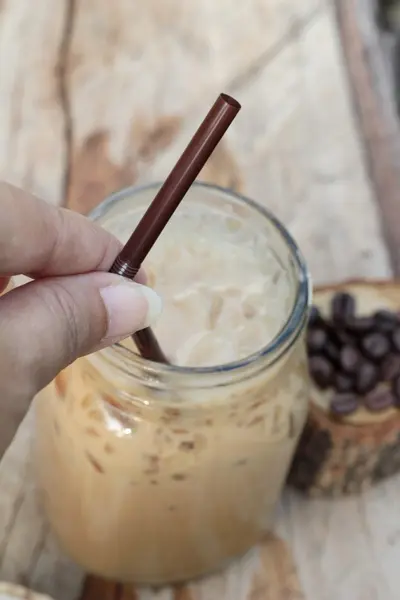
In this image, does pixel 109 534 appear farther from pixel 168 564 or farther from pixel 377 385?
pixel 377 385

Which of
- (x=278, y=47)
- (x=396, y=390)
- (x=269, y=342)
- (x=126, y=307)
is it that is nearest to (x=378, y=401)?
(x=396, y=390)

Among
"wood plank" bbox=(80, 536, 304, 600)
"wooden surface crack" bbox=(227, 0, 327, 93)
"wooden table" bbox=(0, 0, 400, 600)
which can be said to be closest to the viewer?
"wood plank" bbox=(80, 536, 304, 600)

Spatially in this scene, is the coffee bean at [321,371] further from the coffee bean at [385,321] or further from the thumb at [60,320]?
the thumb at [60,320]

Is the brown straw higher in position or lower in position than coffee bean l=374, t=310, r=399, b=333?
higher

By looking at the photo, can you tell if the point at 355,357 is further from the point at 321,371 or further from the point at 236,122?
the point at 236,122

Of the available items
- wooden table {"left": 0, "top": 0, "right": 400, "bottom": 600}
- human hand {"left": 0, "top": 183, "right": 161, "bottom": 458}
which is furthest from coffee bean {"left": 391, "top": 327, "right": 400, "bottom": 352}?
human hand {"left": 0, "top": 183, "right": 161, "bottom": 458}

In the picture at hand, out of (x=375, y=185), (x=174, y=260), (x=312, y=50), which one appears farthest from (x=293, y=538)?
(x=312, y=50)

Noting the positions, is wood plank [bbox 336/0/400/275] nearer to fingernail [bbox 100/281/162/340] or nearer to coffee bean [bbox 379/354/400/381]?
coffee bean [bbox 379/354/400/381]
